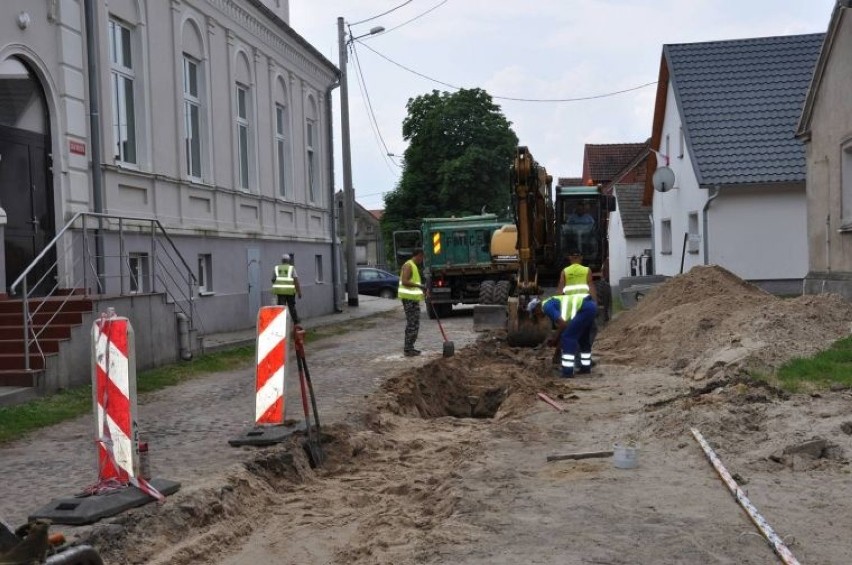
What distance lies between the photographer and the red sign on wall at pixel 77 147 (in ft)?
45.8

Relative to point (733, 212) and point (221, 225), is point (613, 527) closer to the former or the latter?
point (221, 225)

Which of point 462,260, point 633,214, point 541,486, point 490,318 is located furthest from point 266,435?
point 633,214

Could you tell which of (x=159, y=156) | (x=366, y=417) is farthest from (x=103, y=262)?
(x=366, y=417)

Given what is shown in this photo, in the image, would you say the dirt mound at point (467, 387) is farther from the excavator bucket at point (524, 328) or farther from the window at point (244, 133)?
the window at point (244, 133)

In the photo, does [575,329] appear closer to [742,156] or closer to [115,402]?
[115,402]

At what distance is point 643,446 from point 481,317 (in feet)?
40.0

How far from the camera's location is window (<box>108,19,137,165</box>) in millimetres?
15672

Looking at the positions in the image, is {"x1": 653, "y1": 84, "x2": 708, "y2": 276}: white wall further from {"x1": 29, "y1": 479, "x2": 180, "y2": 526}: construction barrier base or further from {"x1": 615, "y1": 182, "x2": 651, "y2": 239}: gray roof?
{"x1": 29, "y1": 479, "x2": 180, "y2": 526}: construction barrier base

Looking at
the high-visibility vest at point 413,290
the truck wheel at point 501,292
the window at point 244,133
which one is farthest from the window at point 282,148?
the high-visibility vest at point 413,290

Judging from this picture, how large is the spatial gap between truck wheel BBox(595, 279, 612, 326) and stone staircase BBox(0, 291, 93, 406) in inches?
403

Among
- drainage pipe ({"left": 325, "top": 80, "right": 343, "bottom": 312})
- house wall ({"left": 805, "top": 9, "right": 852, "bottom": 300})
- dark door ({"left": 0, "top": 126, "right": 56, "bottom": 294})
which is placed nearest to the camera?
dark door ({"left": 0, "top": 126, "right": 56, "bottom": 294})

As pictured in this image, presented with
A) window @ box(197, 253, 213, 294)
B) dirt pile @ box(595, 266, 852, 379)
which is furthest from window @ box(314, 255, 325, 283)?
dirt pile @ box(595, 266, 852, 379)

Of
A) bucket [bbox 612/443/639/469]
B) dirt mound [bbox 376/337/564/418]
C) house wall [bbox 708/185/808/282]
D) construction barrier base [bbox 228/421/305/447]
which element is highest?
house wall [bbox 708/185/808/282]

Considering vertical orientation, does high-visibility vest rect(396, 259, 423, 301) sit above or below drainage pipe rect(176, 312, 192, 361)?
above
